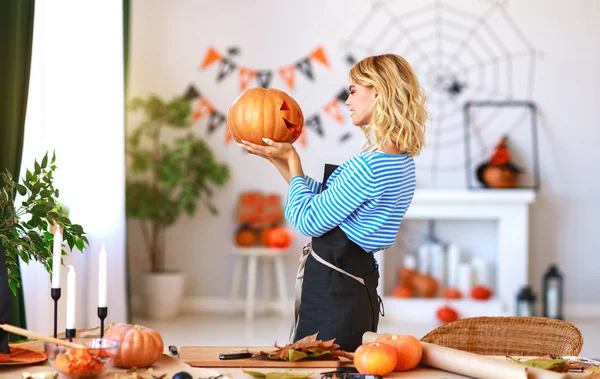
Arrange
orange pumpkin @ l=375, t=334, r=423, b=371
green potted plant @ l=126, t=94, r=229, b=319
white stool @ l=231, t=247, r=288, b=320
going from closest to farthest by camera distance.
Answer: orange pumpkin @ l=375, t=334, r=423, b=371 < green potted plant @ l=126, t=94, r=229, b=319 < white stool @ l=231, t=247, r=288, b=320

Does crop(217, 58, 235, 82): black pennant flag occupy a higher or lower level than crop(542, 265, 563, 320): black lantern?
higher

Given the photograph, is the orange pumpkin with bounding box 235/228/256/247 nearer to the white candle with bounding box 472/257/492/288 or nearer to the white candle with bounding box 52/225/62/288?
the white candle with bounding box 472/257/492/288

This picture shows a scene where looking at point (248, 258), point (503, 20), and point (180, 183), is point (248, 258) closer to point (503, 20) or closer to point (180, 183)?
point (180, 183)

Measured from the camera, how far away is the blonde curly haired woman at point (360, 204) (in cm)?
185

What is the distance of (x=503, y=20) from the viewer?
19.0 ft

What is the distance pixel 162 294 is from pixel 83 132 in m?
1.59

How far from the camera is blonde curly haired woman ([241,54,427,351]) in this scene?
185 cm

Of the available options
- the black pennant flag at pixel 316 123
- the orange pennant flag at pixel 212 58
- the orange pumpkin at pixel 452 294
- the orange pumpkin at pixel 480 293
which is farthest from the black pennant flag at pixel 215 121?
the orange pumpkin at pixel 480 293

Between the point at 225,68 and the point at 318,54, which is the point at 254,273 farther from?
the point at 318,54

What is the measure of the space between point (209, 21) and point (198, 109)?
66 centimetres

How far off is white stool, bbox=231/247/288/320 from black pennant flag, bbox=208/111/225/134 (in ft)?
2.99

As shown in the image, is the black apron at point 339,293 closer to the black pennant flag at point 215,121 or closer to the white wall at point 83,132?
the white wall at point 83,132

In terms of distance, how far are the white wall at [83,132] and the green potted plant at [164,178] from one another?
0.66 m

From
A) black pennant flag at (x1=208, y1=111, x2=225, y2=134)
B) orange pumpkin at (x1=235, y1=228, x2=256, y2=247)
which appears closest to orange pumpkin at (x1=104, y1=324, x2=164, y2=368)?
orange pumpkin at (x1=235, y1=228, x2=256, y2=247)
